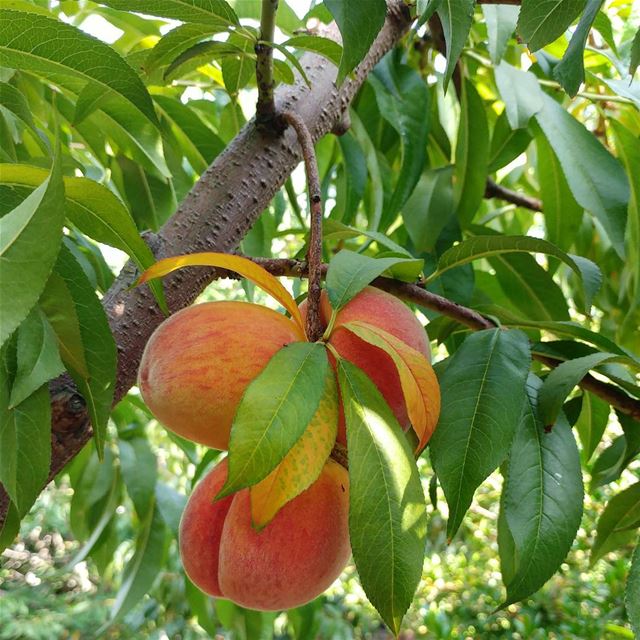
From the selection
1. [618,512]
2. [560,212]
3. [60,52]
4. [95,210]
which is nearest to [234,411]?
[95,210]

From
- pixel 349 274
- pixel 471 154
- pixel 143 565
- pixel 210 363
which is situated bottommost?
pixel 143 565

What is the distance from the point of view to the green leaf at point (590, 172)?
79cm

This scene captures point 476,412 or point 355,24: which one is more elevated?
point 355,24

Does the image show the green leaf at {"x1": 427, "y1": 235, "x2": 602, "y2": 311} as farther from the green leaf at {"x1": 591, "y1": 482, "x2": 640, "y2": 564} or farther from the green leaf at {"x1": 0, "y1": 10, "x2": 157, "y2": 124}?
the green leaf at {"x1": 0, "y1": 10, "x2": 157, "y2": 124}

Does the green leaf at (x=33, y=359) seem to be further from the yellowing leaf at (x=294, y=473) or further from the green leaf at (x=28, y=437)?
the yellowing leaf at (x=294, y=473)

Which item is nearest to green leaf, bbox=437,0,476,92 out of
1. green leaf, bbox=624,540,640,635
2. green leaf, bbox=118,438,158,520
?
green leaf, bbox=624,540,640,635

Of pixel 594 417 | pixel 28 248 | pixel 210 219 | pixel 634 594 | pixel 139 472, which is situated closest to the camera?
pixel 28 248

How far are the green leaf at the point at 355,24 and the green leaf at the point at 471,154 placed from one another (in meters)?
0.48

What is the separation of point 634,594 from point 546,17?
0.39 metres

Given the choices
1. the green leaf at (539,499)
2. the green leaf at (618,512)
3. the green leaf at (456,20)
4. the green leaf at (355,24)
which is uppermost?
the green leaf at (456,20)

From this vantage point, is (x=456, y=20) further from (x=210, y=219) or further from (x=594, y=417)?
(x=594, y=417)

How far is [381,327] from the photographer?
506 millimetres

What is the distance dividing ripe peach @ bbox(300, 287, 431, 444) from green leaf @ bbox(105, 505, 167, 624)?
0.56 m

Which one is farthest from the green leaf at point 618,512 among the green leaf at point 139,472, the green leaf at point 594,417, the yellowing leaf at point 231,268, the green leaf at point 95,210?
the green leaf at point 139,472
